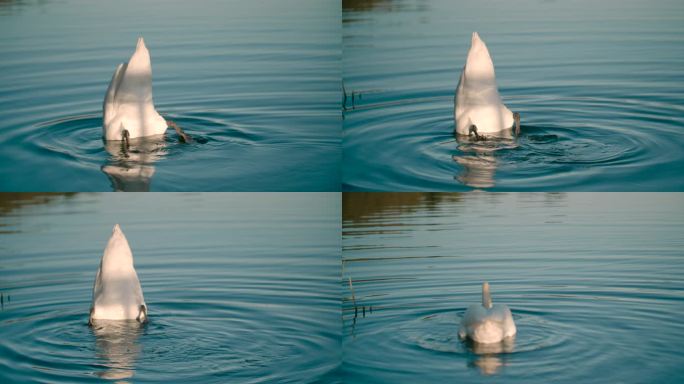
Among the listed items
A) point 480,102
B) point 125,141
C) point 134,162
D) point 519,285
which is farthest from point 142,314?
point 519,285

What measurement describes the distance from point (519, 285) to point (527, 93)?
6.12 ft

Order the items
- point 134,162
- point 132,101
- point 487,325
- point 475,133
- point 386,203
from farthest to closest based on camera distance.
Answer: point 386,203 → point 475,133 → point 132,101 → point 487,325 → point 134,162

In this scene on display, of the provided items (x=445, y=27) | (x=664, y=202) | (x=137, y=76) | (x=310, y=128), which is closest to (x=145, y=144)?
(x=137, y=76)

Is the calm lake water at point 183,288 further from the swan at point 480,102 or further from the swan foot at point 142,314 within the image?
the swan at point 480,102

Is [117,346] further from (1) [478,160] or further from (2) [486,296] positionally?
(1) [478,160]

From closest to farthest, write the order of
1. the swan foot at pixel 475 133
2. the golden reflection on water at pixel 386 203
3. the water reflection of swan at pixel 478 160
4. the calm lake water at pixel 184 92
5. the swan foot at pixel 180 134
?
the water reflection of swan at pixel 478 160
the calm lake water at pixel 184 92
the swan foot at pixel 180 134
the swan foot at pixel 475 133
the golden reflection on water at pixel 386 203

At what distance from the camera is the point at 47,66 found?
14336 mm

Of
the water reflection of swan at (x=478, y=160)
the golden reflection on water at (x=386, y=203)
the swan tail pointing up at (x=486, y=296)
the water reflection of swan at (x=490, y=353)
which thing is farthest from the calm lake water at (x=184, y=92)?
the golden reflection on water at (x=386, y=203)

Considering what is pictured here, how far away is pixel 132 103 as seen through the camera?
10.1 m

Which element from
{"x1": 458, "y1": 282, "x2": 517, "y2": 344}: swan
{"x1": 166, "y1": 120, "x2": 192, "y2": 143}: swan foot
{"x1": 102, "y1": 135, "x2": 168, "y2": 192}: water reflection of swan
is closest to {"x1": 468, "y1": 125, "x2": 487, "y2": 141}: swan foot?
{"x1": 458, "y1": 282, "x2": 517, "y2": 344}: swan

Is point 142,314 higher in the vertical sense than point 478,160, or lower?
lower

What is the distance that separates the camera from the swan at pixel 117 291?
1023cm

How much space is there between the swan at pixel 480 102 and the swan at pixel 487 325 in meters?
1.42

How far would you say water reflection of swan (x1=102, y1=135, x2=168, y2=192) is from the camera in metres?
9.59
